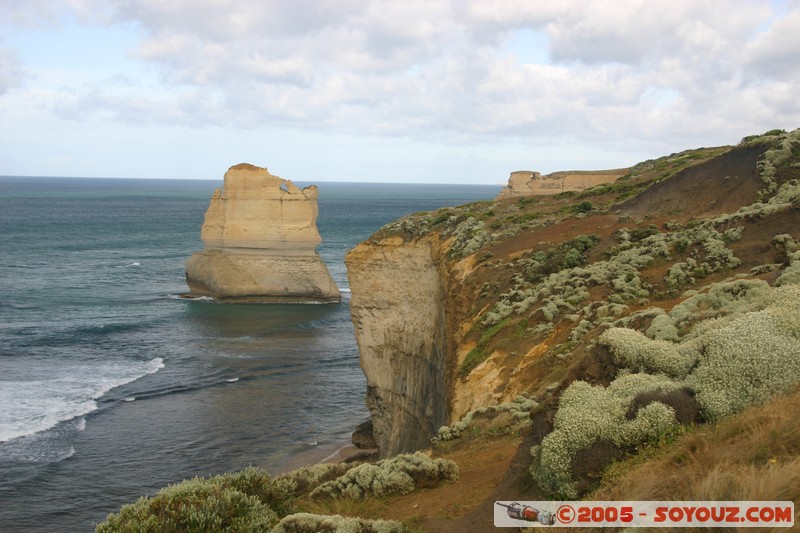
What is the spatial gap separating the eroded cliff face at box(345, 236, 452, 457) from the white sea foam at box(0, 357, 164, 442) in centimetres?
1259

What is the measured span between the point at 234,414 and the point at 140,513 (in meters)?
23.8

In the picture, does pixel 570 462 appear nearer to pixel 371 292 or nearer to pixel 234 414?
pixel 371 292

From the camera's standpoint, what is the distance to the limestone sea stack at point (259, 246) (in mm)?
62750

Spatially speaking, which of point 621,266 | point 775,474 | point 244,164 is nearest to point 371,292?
point 621,266

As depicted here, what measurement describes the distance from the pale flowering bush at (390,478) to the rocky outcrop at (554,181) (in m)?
40.2

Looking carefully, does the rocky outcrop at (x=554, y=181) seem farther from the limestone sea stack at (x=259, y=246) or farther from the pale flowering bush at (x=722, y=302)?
the pale flowering bush at (x=722, y=302)

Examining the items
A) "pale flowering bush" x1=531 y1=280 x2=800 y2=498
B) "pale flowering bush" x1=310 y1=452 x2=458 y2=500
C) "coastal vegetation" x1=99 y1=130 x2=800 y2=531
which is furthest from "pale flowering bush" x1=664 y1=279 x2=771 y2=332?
"pale flowering bush" x1=310 y1=452 x2=458 y2=500

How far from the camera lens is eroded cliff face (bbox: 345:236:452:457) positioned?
1057 inches

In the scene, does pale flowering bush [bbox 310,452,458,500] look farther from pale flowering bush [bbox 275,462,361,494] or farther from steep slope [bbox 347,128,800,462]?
steep slope [bbox 347,128,800,462]

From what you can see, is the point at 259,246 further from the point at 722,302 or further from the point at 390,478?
the point at 722,302

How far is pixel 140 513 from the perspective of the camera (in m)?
9.52

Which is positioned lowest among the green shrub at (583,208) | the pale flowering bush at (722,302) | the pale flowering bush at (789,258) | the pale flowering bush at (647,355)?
the pale flowering bush at (647,355)

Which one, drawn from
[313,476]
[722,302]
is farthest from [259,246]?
[722,302]

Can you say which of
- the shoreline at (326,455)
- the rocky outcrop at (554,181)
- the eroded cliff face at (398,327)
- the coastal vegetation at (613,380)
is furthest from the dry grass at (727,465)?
the rocky outcrop at (554,181)
